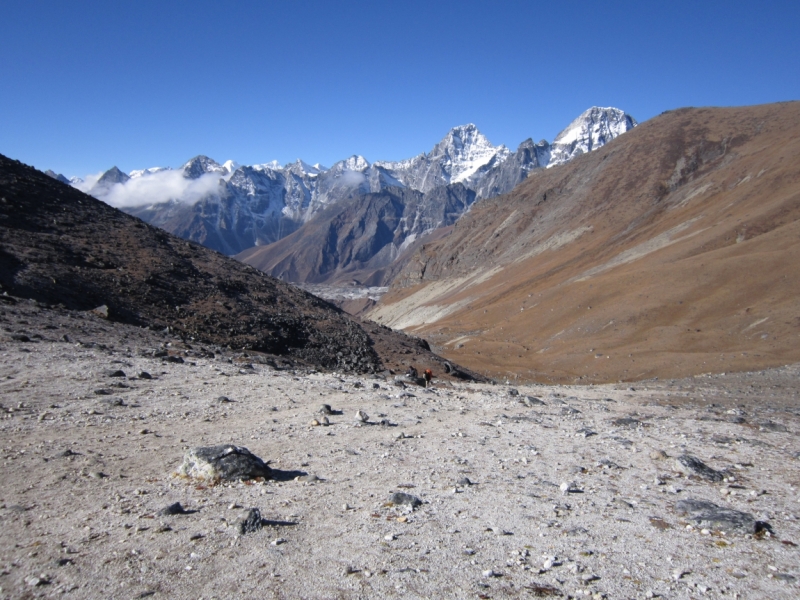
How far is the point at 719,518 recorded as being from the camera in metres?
8.02

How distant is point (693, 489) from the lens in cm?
971

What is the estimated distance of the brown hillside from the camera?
40344mm

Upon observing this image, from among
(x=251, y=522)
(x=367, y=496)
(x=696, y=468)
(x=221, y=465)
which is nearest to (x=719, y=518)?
(x=696, y=468)

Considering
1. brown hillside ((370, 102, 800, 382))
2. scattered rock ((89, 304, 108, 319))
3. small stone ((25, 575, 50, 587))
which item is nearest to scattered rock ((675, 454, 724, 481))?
small stone ((25, 575, 50, 587))

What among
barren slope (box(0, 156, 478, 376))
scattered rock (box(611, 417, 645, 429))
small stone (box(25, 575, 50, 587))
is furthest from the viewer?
barren slope (box(0, 156, 478, 376))

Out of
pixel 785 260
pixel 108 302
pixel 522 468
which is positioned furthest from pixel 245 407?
pixel 785 260

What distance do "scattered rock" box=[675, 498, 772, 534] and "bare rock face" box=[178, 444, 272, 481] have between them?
6.85 m

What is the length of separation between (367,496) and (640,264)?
66152 mm

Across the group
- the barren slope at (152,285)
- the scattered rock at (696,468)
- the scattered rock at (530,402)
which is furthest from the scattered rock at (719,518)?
the barren slope at (152,285)

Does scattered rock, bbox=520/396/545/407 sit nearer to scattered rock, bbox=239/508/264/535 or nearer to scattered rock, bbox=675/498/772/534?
scattered rock, bbox=675/498/772/534

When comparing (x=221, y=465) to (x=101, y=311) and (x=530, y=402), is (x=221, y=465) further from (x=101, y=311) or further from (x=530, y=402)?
(x=101, y=311)

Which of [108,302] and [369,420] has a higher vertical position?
[108,302]

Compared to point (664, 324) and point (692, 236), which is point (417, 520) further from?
point (692, 236)

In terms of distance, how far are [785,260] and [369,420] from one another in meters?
46.0
